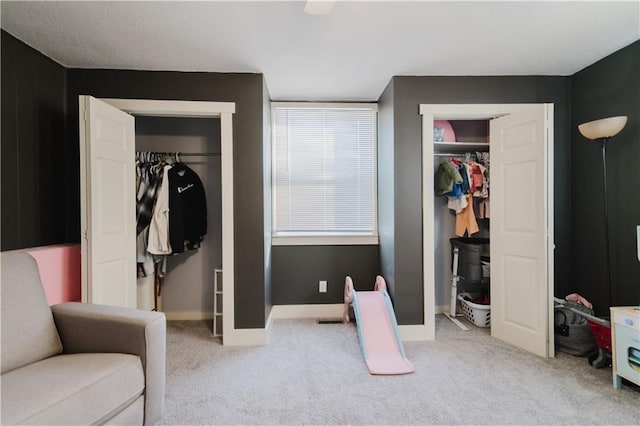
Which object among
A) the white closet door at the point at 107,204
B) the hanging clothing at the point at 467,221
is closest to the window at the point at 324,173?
the hanging clothing at the point at 467,221

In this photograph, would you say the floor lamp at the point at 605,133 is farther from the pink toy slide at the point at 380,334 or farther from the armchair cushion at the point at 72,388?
the armchair cushion at the point at 72,388

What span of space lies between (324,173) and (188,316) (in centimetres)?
214

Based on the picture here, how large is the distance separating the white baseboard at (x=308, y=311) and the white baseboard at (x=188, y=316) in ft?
2.35

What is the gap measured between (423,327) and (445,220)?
4.09 feet

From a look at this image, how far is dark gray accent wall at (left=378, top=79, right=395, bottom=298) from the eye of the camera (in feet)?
8.81

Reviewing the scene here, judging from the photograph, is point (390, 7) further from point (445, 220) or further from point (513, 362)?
point (513, 362)

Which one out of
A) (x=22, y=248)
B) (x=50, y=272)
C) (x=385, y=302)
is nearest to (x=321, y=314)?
(x=385, y=302)

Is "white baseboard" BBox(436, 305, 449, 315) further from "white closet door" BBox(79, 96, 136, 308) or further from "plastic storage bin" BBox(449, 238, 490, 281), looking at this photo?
"white closet door" BBox(79, 96, 136, 308)

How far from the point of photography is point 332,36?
2.02 m

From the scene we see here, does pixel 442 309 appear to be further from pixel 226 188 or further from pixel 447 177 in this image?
pixel 226 188

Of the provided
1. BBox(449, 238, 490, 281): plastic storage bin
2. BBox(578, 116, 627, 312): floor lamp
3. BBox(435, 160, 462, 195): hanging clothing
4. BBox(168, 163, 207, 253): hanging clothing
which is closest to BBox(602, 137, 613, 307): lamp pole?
BBox(578, 116, 627, 312): floor lamp

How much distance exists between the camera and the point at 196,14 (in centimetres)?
179

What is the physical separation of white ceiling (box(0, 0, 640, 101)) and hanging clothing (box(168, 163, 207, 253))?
964 mm

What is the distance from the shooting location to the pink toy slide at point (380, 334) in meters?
2.10
